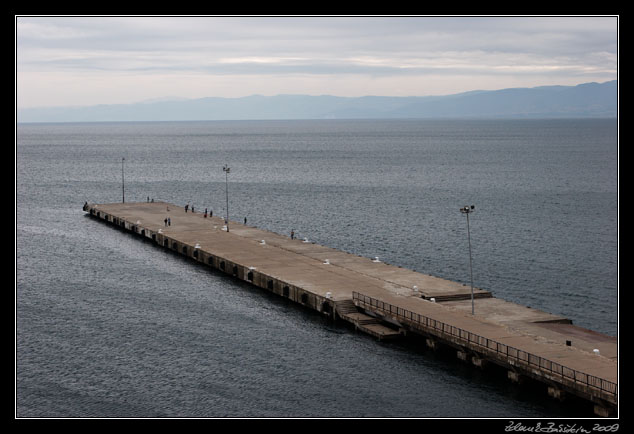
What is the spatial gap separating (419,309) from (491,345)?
9999 millimetres

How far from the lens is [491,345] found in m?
49.8

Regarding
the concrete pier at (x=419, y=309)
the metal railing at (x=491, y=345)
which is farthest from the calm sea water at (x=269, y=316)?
the metal railing at (x=491, y=345)

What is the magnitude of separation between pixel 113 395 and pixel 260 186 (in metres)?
129

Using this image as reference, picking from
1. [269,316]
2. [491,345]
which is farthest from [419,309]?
[269,316]

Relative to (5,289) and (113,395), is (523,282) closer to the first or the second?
(113,395)

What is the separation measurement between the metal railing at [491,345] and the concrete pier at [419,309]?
61mm

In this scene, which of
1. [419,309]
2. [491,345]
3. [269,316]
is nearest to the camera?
[491,345]

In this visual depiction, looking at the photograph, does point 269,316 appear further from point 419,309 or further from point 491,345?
point 491,345

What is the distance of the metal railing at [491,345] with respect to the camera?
4262 cm

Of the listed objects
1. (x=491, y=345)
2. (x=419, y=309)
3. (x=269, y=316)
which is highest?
(x=419, y=309)

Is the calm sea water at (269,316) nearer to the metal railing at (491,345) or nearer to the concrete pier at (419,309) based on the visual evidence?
the concrete pier at (419,309)

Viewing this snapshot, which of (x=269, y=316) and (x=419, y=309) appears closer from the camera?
(x=419, y=309)

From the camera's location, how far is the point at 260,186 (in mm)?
173375

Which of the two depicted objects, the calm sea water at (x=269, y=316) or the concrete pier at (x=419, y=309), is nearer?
the calm sea water at (x=269, y=316)
